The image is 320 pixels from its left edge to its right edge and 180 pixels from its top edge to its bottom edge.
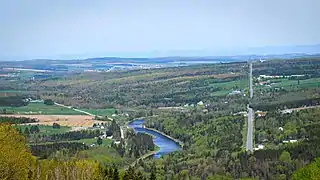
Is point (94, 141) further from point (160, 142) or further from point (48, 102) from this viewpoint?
point (48, 102)

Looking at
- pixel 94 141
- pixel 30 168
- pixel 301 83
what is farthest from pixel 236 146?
pixel 301 83

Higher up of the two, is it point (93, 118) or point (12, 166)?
point (12, 166)

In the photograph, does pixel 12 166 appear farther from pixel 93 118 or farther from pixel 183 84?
pixel 183 84

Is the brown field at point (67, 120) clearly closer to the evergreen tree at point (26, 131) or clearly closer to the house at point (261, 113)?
the evergreen tree at point (26, 131)

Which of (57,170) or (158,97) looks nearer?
(57,170)

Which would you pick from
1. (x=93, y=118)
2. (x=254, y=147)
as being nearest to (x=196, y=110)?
Result: (x=93, y=118)
